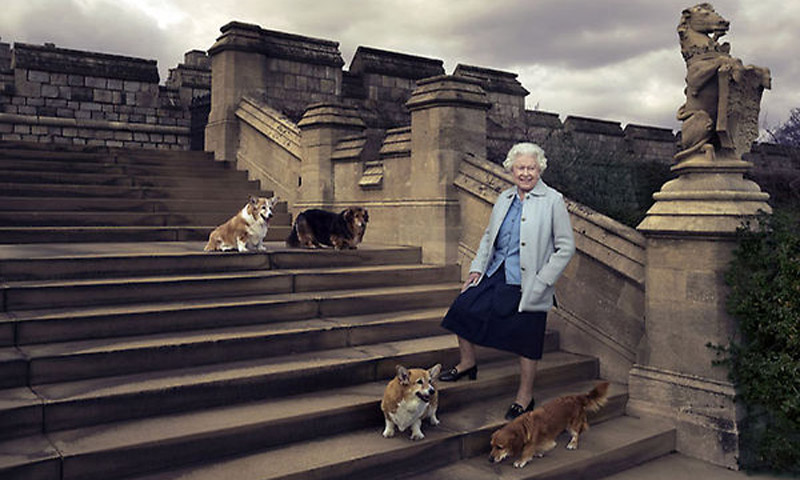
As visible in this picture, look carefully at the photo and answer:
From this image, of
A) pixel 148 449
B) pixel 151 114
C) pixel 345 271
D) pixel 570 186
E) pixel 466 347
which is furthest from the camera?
pixel 151 114

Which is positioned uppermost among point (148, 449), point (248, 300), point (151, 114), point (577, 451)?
point (151, 114)

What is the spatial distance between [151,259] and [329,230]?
2.16 m

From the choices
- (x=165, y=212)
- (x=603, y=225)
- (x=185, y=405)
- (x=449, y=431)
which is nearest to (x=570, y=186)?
(x=603, y=225)

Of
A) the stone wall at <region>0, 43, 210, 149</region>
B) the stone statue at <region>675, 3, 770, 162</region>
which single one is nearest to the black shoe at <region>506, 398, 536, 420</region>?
the stone statue at <region>675, 3, 770, 162</region>

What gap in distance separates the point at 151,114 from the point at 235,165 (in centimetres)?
421

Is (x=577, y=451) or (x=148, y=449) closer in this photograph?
(x=148, y=449)

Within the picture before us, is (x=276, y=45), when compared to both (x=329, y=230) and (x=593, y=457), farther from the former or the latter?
(x=593, y=457)

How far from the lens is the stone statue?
540cm

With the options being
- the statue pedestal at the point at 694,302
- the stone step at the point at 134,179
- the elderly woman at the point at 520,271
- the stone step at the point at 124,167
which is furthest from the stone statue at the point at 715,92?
the stone step at the point at 124,167

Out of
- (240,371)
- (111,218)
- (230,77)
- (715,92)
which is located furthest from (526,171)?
(230,77)

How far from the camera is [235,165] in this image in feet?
40.1

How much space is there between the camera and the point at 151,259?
5.99 metres

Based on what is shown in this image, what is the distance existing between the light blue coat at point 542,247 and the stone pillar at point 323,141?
5447 millimetres

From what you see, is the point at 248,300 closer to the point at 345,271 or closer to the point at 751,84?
the point at 345,271
